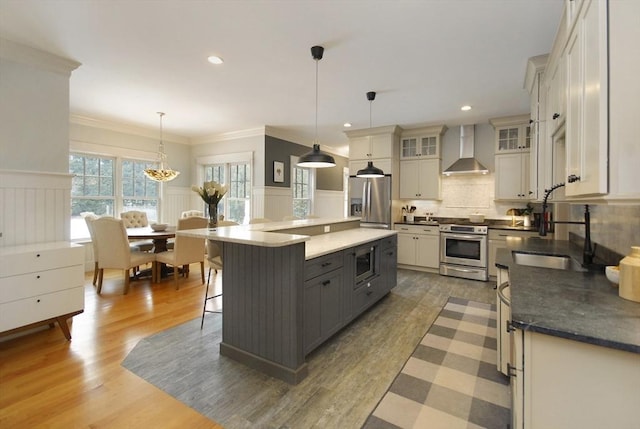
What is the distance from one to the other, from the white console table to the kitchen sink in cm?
378

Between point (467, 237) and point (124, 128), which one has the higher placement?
point (124, 128)

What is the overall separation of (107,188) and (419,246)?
19.3 feet

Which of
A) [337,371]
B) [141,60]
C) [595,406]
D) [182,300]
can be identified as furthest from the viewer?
[182,300]

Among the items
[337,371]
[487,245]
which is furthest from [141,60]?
[487,245]

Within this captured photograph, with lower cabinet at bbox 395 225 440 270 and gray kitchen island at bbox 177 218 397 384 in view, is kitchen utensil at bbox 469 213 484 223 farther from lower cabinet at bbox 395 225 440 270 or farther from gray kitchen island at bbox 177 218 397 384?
gray kitchen island at bbox 177 218 397 384

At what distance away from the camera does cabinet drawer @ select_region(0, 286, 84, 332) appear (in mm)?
2297

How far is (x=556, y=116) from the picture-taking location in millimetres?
2051

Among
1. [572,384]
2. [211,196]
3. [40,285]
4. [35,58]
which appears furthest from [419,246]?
[35,58]

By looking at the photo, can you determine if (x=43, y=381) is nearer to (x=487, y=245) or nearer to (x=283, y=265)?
(x=283, y=265)

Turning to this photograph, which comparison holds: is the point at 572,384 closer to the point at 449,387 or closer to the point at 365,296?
the point at 449,387

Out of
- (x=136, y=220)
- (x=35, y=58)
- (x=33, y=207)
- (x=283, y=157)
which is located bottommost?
(x=136, y=220)

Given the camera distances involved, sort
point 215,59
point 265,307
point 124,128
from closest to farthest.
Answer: point 265,307
point 215,59
point 124,128

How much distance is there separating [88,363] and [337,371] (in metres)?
1.93

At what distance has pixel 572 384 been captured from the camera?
944 mm
